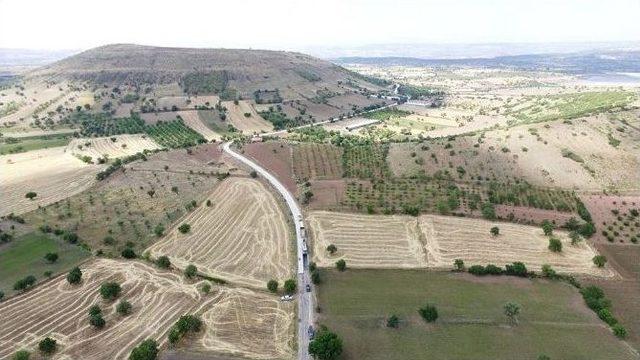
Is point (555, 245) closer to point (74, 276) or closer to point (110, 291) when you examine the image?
point (110, 291)

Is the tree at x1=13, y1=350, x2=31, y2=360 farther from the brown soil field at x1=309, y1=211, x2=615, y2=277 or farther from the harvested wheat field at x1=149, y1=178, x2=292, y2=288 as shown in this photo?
the brown soil field at x1=309, y1=211, x2=615, y2=277

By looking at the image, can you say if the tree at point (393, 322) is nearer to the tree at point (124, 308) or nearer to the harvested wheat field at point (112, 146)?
the tree at point (124, 308)

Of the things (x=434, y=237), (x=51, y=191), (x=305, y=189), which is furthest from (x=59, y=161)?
(x=434, y=237)

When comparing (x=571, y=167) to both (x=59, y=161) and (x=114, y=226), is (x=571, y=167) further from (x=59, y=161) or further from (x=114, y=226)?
(x=59, y=161)

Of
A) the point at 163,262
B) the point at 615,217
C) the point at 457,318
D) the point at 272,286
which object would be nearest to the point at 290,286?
the point at 272,286

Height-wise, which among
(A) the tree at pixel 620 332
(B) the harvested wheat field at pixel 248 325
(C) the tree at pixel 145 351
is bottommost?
(A) the tree at pixel 620 332

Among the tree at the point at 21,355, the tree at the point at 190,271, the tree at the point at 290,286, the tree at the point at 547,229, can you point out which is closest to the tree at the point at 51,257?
the tree at the point at 21,355

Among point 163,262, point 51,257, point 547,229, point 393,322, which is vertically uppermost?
point 51,257
